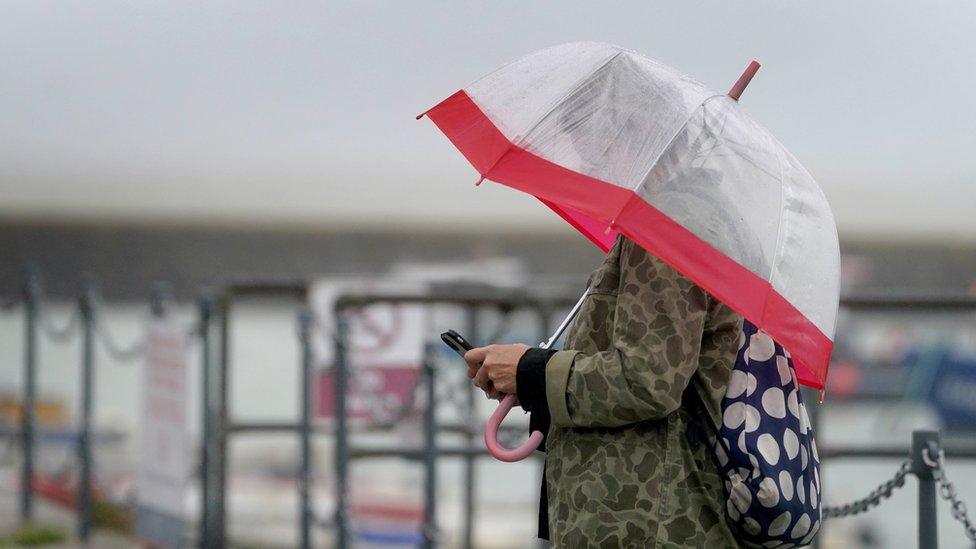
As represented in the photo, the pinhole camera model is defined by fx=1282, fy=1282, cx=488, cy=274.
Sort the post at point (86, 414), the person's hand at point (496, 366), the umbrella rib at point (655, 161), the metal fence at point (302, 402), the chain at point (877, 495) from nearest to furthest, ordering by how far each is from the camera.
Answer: the umbrella rib at point (655, 161), the person's hand at point (496, 366), the chain at point (877, 495), the metal fence at point (302, 402), the post at point (86, 414)

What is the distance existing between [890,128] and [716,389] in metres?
3.88

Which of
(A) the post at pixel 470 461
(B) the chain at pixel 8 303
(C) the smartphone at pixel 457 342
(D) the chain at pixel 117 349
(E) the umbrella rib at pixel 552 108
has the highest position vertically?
(E) the umbrella rib at pixel 552 108

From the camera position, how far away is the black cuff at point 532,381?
1.31 m

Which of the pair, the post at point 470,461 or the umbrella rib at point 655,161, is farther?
the post at point 470,461

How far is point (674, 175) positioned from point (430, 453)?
225 centimetres

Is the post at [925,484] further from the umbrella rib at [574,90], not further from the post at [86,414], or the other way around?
the post at [86,414]

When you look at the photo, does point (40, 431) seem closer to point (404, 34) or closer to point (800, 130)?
point (404, 34)

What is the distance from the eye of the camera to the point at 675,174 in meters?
1.26

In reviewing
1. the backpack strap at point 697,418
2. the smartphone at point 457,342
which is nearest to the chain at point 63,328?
the smartphone at point 457,342

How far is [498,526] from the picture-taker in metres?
4.55

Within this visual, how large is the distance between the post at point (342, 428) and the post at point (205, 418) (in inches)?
20.2

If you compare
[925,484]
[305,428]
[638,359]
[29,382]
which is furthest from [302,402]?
[638,359]

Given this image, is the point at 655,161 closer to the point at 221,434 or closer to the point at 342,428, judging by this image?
the point at 342,428

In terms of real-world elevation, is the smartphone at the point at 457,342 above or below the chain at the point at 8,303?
below
